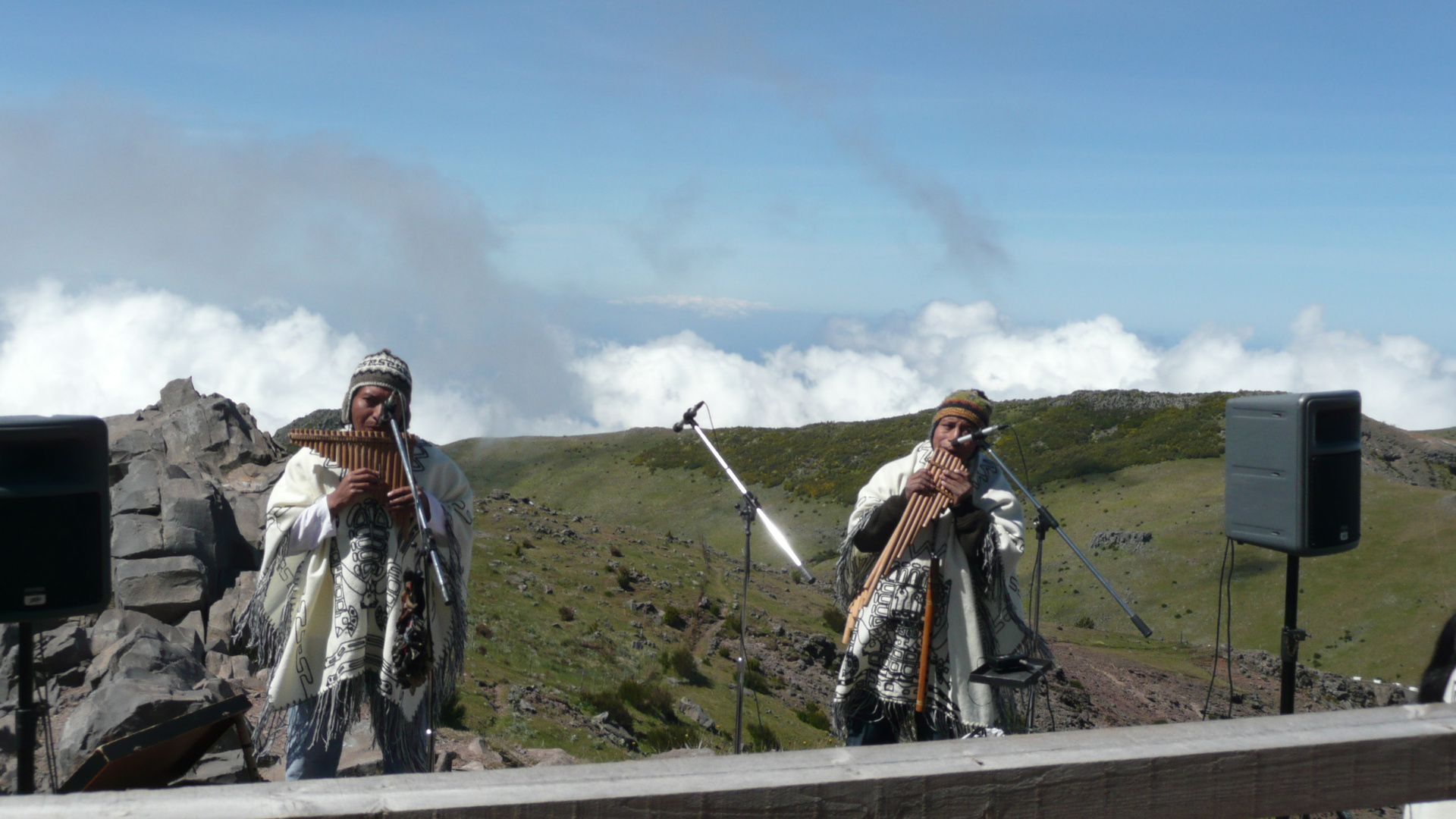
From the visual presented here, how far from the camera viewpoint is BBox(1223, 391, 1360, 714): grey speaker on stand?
3885 millimetres

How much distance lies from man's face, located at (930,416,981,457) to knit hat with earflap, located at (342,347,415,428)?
7.75ft

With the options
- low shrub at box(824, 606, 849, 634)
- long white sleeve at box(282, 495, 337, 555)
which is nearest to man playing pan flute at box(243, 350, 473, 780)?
long white sleeve at box(282, 495, 337, 555)

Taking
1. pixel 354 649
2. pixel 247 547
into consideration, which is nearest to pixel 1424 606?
pixel 247 547

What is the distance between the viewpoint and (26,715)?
313cm

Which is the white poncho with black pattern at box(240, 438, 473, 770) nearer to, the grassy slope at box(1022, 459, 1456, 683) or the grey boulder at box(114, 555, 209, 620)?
the grey boulder at box(114, 555, 209, 620)

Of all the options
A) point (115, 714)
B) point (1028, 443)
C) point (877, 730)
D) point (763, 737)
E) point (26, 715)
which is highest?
point (1028, 443)

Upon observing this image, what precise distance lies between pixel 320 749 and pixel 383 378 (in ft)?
4.82

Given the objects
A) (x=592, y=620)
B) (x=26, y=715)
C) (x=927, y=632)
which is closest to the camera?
(x=26, y=715)

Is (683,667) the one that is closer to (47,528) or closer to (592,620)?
(592,620)

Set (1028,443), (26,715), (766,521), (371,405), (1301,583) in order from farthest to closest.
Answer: (1028,443) < (1301,583) < (766,521) < (371,405) < (26,715)

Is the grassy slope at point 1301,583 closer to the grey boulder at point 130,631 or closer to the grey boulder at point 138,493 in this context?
the grey boulder at point 138,493

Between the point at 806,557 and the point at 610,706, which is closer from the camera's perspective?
the point at 610,706

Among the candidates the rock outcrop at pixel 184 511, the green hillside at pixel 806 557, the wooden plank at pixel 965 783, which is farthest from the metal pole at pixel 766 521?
the rock outcrop at pixel 184 511

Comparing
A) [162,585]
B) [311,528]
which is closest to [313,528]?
[311,528]
